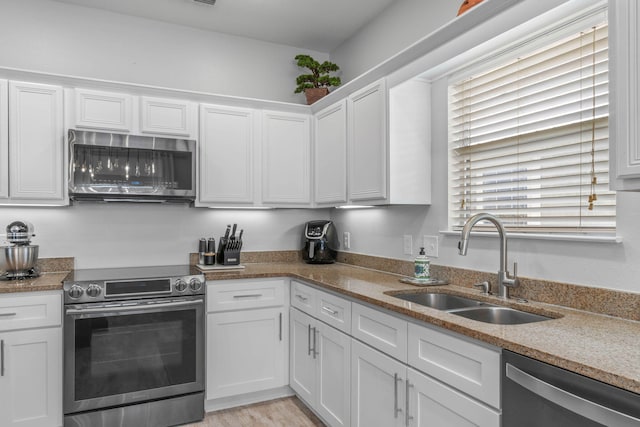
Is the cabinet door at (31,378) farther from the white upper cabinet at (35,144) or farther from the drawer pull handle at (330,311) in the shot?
the drawer pull handle at (330,311)

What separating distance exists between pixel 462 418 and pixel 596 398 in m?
0.53

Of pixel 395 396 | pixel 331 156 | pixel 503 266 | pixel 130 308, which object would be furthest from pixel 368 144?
pixel 130 308

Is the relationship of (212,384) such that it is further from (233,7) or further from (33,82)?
(233,7)

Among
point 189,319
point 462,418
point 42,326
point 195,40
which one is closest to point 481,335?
point 462,418

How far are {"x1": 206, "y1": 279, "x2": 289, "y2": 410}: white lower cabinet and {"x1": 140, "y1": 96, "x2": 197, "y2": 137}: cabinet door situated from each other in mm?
1137

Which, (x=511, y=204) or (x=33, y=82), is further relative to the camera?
(x=33, y=82)

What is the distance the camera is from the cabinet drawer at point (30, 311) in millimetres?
2283

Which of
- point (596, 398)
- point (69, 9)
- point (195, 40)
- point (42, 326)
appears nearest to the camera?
point (596, 398)

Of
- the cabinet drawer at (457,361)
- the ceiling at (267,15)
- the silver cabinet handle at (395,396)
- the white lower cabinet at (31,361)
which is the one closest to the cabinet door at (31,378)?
the white lower cabinet at (31,361)

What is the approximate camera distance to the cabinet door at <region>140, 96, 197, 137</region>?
2.90m

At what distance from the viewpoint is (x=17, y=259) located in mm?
2494

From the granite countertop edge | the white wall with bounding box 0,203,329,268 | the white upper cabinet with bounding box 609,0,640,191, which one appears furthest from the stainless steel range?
the white upper cabinet with bounding box 609,0,640,191

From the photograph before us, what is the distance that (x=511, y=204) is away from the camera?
2.08 metres

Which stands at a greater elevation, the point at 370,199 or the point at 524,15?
the point at 524,15
